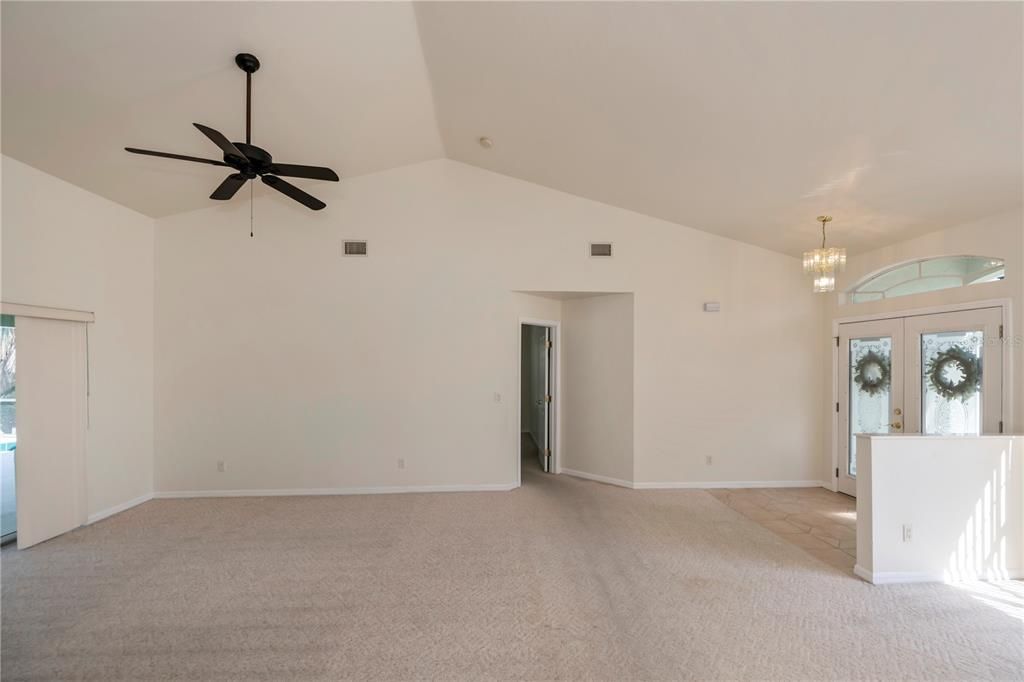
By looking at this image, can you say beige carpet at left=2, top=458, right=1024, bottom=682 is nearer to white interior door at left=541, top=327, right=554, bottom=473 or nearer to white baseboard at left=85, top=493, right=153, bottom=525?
white baseboard at left=85, top=493, right=153, bottom=525

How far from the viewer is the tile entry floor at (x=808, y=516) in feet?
12.4

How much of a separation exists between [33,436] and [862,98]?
6727 millimetres

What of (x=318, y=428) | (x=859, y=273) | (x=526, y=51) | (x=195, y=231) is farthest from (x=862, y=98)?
(x=195, y=231)

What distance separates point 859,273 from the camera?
207 inches

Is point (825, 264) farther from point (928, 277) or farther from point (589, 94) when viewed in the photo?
point (589, 94)

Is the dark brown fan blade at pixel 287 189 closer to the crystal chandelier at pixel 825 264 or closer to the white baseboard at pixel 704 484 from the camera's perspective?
the crystal chandelier at pixel 825 264

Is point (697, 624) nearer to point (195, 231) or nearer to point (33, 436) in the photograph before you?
point (33, 436)

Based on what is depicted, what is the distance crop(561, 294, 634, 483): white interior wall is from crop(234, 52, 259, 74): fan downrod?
4.19 m

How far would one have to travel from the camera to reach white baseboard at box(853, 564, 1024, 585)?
126 inches

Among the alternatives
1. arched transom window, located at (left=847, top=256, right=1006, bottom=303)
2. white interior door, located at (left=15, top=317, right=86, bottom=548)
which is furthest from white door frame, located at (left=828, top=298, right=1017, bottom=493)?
white interior door, located at (left=15, top=317, right=86, bottom=548)

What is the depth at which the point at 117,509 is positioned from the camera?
4703mm

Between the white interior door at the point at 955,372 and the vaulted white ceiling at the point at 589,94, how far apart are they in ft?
3.05

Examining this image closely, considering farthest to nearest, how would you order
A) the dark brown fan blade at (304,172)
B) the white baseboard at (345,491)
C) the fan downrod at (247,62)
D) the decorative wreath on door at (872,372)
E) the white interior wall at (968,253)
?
1. the white baseboard at (345,491)
2. the decorative wreath on door at (872,372)
3. the white interior wall at (968,253)
4. the fan downrod at (247,62)
5. the dark brown fan blade at (304,172)

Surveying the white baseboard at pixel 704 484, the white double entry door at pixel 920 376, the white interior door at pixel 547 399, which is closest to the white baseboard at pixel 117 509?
the white interior door at pixel 547 399
